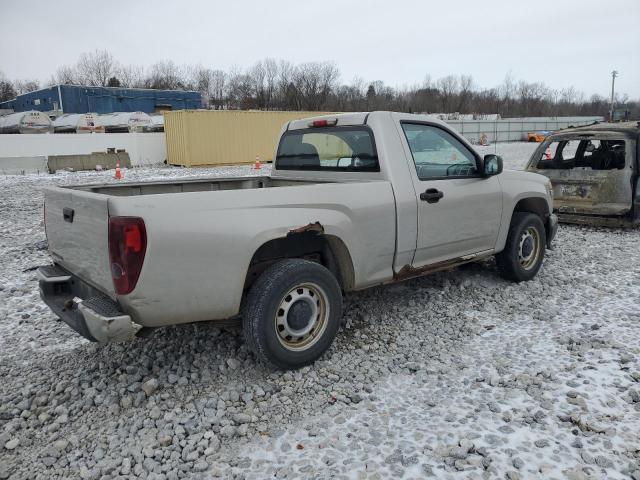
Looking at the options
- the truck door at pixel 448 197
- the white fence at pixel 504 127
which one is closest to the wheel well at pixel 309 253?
the truck door at pixel 448 197

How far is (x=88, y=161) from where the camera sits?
21281 mm

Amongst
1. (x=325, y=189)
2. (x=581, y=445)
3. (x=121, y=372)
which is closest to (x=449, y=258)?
(x=325, y=189)

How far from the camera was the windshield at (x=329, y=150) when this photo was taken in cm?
428

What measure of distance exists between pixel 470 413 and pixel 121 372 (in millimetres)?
2497

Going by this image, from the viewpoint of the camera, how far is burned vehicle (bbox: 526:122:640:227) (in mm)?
7719

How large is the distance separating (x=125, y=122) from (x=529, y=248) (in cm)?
2997

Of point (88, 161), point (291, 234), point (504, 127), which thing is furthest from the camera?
point (504, 127)

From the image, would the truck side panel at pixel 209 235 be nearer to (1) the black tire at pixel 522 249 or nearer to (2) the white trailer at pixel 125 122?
(1) the black tire at pixel 522 249

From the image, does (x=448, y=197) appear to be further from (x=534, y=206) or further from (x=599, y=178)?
(x=599, y=178)

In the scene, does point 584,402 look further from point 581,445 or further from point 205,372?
point 205,372

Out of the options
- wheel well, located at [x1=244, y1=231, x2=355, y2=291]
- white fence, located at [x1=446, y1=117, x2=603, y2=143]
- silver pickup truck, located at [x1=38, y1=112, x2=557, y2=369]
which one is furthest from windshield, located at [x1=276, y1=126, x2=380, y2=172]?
white fence, located at [x1=446, y1=117, x2=603, y2=143]

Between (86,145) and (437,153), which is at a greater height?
(86,145)

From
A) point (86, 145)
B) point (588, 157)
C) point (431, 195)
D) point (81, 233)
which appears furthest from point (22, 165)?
point (431, 195)

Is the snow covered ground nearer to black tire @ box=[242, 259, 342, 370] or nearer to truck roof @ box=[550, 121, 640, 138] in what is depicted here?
black tire @ box=[242, 259, 342, 370]
